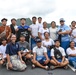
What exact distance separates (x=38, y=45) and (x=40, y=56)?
472 millimetres

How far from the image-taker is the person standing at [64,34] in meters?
8.98

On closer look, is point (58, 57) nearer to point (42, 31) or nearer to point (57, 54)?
point (57, 54)

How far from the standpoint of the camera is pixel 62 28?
29.7 ft

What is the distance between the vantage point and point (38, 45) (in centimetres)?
859

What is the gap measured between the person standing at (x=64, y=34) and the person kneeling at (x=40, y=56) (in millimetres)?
991

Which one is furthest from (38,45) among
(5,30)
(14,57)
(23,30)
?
(5,30)

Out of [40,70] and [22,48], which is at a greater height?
[22,48]

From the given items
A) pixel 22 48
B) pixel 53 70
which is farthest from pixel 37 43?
pixel 53 70

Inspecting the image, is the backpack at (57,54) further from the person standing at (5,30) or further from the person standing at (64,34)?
the person standing at (5,30)

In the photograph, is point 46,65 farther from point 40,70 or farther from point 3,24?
point 3,24

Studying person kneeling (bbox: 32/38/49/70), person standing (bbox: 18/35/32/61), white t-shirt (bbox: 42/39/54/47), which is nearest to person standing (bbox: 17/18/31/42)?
person standing (bbox: 18/35/32/61)

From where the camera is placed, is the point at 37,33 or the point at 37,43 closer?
the point at 37,43

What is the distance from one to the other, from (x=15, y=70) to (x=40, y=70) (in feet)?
3.29

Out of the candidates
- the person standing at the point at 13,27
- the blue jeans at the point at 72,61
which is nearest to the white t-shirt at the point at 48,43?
the blue jeans at the point at 72,61
